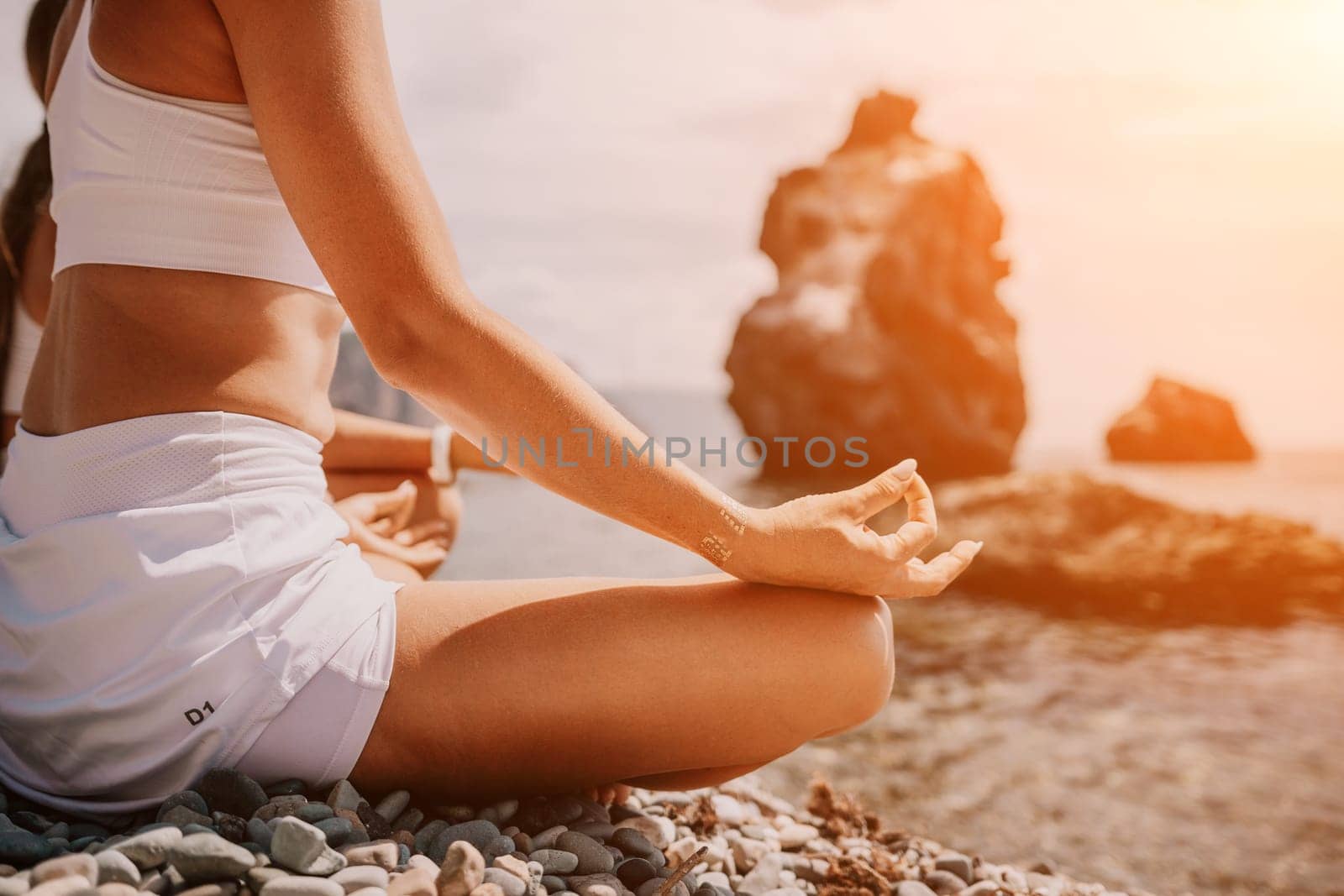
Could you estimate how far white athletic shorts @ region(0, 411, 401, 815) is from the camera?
1.37 meters

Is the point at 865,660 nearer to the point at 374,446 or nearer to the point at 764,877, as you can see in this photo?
the point at 764,877

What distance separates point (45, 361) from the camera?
1586 mm

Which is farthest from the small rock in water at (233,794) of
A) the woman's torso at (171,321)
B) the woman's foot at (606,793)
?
the woman's foot at (606,793)

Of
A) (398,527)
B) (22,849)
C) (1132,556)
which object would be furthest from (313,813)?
(1132,556)

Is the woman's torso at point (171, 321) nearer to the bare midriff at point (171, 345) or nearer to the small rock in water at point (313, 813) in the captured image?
the bare midriff at point (171, 345)

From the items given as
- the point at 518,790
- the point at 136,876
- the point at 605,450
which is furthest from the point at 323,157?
the point at 518,790

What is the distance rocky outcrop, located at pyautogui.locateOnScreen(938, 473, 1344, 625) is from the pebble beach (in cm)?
1032

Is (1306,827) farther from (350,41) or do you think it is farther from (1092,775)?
(350,41)

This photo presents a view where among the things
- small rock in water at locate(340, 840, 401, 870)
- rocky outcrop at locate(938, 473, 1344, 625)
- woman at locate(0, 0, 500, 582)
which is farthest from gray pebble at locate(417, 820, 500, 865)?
rocky outcrop at locate(938, 473, 1344, 625)

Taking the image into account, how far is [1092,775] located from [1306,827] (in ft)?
4.47

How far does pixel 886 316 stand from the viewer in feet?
143

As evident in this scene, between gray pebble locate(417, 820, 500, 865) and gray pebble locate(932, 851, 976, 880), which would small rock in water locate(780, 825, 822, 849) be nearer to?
gray pebble locate(932, 851, 976, 880)

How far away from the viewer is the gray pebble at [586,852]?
5.26 ft

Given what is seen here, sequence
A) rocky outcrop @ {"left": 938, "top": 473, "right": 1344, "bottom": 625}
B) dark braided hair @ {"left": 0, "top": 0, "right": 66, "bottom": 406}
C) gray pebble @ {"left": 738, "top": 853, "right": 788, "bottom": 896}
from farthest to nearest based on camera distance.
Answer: rocky outcrop @ {"left": 938, "top": 473, "right": 1344, "bottom": 625}, dark braided hair @ {"left": 0, "top": 0, "right": 66, "bottom": 406}, gray pebble @ {"left": 738, "top": 853, "right": 788, "bottom": 896}
